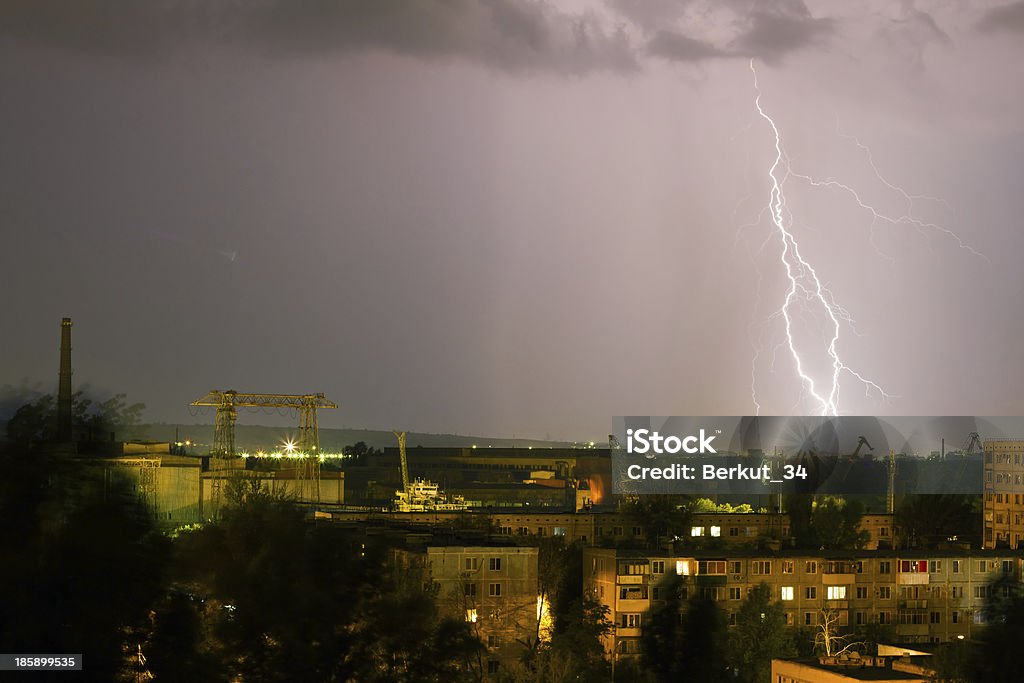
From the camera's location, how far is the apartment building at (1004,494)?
140 ft

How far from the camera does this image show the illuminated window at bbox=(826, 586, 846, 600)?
28.7m

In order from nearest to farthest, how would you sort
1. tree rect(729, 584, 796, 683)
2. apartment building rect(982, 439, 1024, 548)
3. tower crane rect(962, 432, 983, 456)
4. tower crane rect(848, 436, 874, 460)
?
tree rect(729, 584, 796, 683), apartment building rect(982, 439, 1024, 548), tower crane rect(962, 432, 983, 456), tower crane rect(848, 436, 874, 460)

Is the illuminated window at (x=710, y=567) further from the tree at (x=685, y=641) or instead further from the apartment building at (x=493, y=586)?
the apartment building at (x=493, y=586)

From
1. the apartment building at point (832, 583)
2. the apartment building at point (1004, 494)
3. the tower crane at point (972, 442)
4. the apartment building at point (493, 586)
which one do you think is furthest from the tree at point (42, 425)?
the tower crane at point (972, 442)

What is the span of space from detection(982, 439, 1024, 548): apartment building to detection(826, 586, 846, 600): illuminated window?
14745 mm

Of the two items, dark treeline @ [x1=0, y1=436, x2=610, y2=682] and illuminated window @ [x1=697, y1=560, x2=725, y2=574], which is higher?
dark treeline @ [x1=0, y1=436, x2=610, y2=682]

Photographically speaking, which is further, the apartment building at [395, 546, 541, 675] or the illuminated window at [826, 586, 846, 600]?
the illuminated window at [826, 586, 846, 600]

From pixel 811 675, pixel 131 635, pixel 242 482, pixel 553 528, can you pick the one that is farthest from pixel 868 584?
pixel 131 635

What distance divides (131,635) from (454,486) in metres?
59.7

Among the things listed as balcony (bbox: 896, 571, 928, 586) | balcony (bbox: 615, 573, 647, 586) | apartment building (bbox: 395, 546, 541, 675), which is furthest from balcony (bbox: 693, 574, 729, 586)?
apartment building (bbox: 395, 546, 541, 675)

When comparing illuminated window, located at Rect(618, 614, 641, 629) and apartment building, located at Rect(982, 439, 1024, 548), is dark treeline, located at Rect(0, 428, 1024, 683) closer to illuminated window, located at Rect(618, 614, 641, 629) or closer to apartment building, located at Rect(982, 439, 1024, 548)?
illuminated window, located at Rect(618, 614, 641, 629)

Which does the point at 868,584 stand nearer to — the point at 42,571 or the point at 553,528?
the point at 553,528

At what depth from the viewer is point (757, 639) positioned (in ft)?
79.8

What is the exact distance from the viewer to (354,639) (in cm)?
1209
